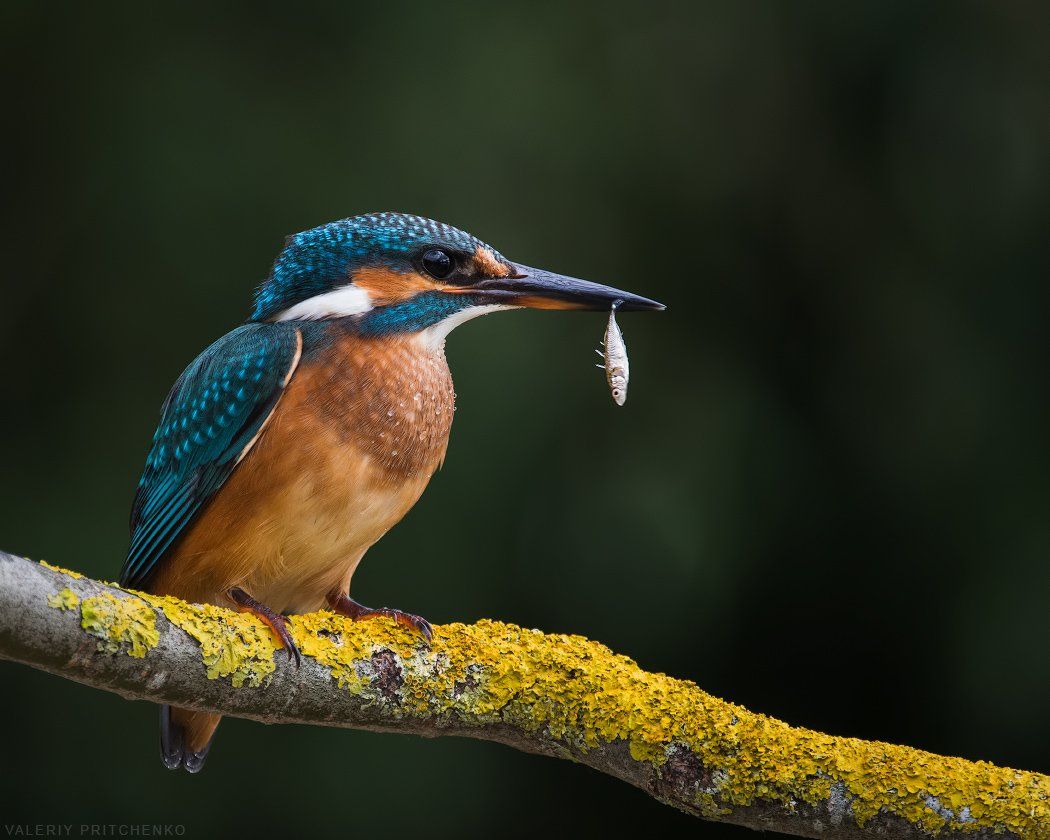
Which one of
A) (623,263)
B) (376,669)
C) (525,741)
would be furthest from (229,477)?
(623,263)

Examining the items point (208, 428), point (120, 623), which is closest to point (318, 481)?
point (208, 428)

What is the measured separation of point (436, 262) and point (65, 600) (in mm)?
1060

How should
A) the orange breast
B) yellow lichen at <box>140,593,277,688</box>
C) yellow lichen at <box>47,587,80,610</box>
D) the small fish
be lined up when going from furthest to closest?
the small fish, the orange breast, yellow lichen at <box>140,593,277,688</box>, yellow lichen at <box>47,587,80,610</box>

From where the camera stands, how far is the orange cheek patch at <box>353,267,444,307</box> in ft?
7.23

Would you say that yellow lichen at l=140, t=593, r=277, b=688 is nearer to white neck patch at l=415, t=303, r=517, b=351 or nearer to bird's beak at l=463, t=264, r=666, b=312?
white neck patch at l=415, t=303, r=517, b=351

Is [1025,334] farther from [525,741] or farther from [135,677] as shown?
[135,677]

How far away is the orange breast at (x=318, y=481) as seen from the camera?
1978 mm

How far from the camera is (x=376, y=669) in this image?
167 cm

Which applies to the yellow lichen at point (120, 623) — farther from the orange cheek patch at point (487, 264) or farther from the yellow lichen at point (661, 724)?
the orange cheek patch at point (487, 264)

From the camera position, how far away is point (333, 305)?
2201 millimetres

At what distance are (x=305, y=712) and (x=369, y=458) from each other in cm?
50

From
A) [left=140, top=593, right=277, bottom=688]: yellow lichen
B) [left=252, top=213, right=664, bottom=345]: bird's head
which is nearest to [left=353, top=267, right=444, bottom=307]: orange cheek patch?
[left=252, top=213, right=664, bottom=345]: bird's head

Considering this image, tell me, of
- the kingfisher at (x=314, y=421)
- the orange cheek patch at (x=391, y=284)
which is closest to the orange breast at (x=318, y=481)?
the kingfisher at (x=314, y=421)

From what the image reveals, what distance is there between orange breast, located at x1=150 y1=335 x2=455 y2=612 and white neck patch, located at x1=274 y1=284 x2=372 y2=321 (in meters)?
0.10
